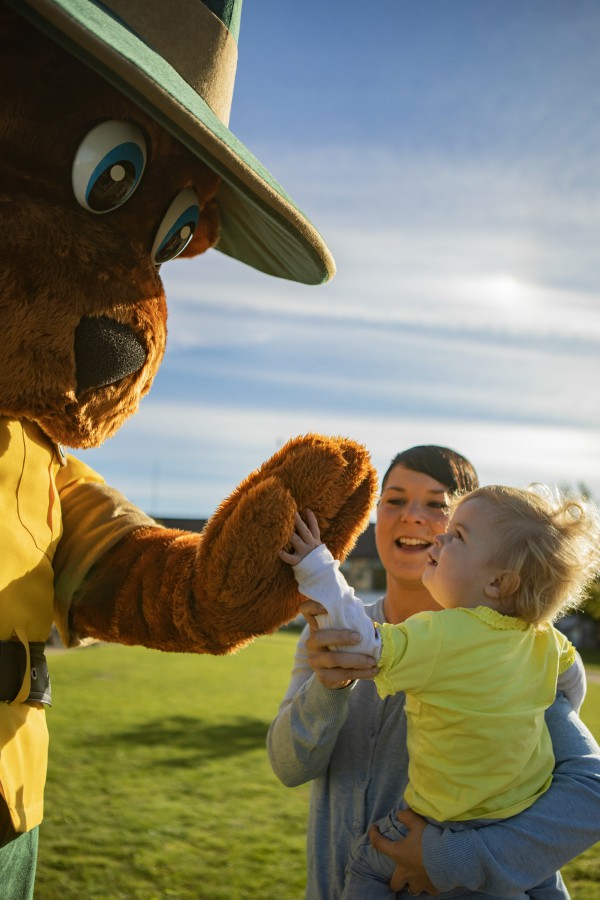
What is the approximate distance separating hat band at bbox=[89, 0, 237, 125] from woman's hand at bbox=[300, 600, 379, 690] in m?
1.02

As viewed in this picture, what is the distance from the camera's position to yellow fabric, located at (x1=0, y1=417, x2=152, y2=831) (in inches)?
61.7

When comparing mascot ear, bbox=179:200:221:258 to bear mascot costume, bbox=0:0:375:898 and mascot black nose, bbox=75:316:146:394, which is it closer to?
bear mascot costume, bbox=0:0:375:898

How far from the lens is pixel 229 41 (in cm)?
167

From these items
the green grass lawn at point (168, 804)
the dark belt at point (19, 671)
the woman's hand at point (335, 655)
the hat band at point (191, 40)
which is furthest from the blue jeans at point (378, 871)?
the green grass lawn at point (168, 804)

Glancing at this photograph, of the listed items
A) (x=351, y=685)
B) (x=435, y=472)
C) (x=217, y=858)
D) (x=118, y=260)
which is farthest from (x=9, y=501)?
(x=217, y=858)

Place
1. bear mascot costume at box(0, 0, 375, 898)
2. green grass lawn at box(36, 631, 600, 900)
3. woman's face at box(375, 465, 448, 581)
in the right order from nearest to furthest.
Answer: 1. bear mascot costume at box(0, 0, 375, 898)
2. woman's face at box(375, 465, 448, 581)
3. green grass lawn at box(36, 631, 600, 900)

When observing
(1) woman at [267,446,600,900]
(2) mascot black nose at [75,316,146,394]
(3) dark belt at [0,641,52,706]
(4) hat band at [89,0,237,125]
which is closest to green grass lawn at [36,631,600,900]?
(1) woman at [267,446,600,900]

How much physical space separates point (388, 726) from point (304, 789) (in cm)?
336

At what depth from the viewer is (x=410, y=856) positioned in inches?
67.2

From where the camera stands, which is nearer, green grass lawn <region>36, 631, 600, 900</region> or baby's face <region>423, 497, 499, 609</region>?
baby's face <region>423, 497, 499, 609</region>

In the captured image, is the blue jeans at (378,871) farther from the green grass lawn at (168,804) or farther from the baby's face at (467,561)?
the green grass lawn at (168,804)

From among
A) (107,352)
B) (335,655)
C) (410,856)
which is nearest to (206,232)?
(107,352)

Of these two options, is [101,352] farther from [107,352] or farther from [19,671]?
[19,671]

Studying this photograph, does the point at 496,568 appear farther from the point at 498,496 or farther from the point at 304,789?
the point at 304,789
